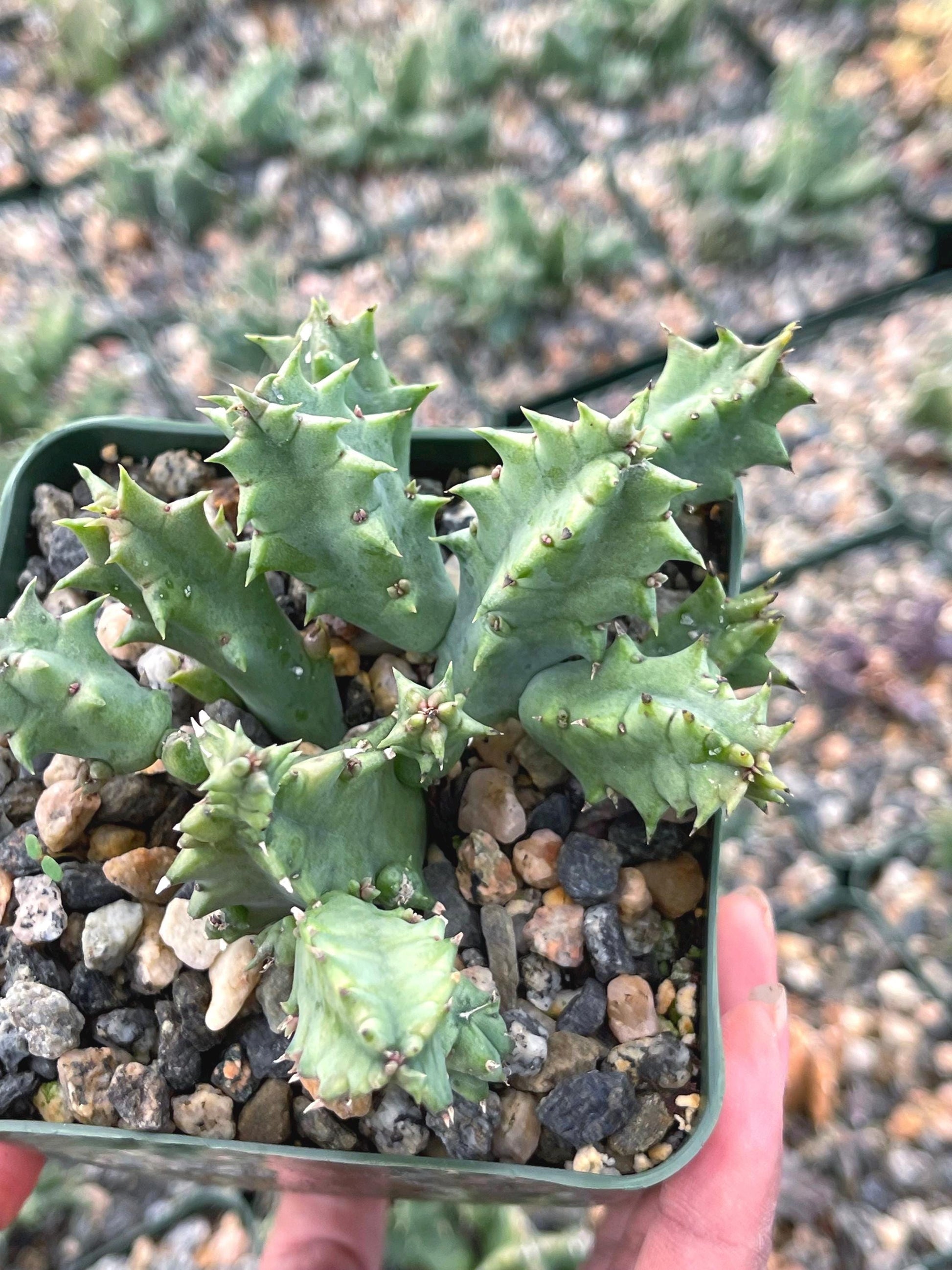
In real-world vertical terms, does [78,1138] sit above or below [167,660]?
below

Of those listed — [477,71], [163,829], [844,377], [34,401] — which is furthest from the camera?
[477,71]

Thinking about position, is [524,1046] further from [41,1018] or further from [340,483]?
[340,483]

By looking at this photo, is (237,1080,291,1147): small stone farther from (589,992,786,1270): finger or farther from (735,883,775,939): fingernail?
(735,883,775,939): fingernail

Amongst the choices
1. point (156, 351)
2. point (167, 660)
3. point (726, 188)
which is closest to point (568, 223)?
point (726, 188)

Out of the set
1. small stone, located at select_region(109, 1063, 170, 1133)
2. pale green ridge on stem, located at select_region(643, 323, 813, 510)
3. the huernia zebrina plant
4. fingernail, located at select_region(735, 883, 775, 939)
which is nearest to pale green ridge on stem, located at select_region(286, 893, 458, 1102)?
the huernia zebrina plant

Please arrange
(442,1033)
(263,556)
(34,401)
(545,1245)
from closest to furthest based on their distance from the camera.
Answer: (442,1033) → (263,556) → (545,1245) → (34,401)

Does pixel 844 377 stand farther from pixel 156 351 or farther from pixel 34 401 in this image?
pixel 34 401
